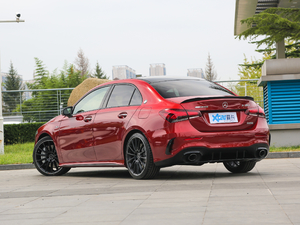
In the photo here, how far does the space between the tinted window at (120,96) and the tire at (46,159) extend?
1885mm

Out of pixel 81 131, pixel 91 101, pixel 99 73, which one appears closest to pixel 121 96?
pixel 91 101

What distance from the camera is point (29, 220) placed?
4500 mm

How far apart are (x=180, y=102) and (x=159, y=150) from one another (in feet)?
2.45

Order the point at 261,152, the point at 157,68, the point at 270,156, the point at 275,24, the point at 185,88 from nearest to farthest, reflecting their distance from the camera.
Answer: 1. the point at 261,152
2. the point at 185,88
3. the point at 270,156
4. the point at 275,24
5. the point at 157,68

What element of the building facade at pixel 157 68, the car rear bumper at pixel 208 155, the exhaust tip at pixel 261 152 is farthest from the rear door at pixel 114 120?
the building facade at pixel 157 68

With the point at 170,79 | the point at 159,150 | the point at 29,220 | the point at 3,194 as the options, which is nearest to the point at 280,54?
the point at 170,79

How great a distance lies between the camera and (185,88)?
750 cm

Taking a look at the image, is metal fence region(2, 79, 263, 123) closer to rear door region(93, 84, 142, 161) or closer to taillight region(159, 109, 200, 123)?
rear door region(93, 84, 142, 161)

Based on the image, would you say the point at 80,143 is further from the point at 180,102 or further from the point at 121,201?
the point at 121,201

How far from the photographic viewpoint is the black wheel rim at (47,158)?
9289 mm

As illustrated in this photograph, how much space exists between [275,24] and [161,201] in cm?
1123

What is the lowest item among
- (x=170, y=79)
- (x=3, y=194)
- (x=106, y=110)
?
(x=3, y=194)

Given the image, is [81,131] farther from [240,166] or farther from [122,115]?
[240,166]

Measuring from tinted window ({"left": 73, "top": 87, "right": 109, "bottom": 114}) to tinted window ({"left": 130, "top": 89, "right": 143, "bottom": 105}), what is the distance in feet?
2.78
